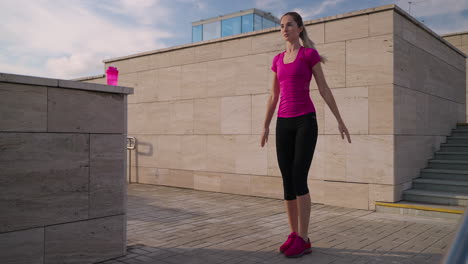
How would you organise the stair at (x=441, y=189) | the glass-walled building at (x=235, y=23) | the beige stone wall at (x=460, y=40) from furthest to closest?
the glass-walled building at (x=235, y=23), the beige stone wall at (x=460, y=40), the stair at (x=441, y=189)

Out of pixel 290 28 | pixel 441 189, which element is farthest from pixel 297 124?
pixel 441 189

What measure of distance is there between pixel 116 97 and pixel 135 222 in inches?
90.3

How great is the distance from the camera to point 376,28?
22.1ft

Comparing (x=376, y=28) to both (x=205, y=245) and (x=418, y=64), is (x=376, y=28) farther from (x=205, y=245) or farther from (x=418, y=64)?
(x=205, y=245)

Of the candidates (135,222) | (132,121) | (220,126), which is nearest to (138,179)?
(132,121)

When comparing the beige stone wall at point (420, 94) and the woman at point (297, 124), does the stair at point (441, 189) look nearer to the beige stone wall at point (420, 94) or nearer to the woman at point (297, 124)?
the beige stone wall at point (420, 94)

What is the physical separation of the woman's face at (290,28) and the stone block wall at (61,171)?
167 centimetres

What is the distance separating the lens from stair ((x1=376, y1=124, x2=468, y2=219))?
6070mm

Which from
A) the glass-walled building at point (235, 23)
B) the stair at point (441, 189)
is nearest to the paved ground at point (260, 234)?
the stair at point (441, 189)

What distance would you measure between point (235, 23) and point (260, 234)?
2296 centimetres

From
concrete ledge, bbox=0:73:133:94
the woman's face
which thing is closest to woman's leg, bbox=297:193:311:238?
the woman's face

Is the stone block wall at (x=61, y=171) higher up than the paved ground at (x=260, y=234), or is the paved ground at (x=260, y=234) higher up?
the stone block wall at (x=61, y=171)

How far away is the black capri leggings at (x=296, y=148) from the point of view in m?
3.98

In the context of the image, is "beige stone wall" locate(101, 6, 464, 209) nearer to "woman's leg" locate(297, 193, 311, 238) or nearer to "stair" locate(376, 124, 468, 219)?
"stair" locate(376, 124, 468, 219)
